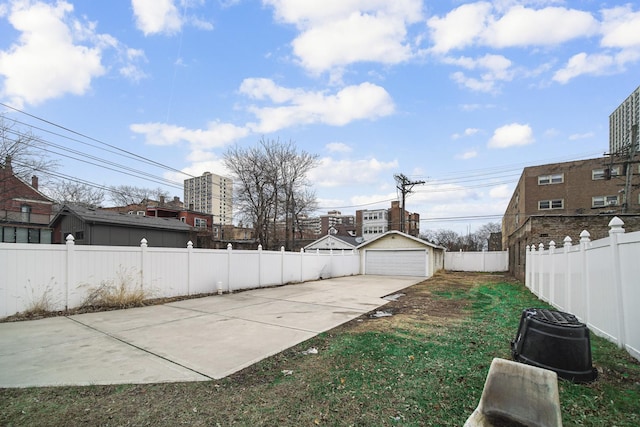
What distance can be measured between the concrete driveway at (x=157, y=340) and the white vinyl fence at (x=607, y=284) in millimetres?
4546

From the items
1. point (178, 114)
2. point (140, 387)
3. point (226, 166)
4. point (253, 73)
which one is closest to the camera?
point (140, 387)

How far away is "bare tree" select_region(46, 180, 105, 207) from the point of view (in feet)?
107

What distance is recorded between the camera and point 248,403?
10.2 feet

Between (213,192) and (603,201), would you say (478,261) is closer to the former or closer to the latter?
(603,201)

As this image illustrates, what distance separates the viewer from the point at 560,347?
3400 millimetres

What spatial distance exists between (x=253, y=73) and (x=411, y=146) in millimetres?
9196

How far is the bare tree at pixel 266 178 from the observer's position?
2625cm

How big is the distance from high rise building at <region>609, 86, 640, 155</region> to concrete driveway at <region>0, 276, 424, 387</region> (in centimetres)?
2210

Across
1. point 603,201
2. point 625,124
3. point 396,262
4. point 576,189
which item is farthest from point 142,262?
point 603,201

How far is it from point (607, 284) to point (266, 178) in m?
24.0

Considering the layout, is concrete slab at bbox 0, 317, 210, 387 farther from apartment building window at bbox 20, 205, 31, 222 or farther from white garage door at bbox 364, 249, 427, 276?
apartment building window at bbox 20, 205, 31, 222

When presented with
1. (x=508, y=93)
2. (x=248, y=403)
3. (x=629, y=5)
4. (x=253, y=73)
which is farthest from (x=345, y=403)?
(x=253, y=73)

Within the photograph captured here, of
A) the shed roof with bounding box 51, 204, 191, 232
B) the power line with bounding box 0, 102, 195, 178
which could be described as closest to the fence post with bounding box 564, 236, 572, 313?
the power line with bounding box 0, 102, 195, 178

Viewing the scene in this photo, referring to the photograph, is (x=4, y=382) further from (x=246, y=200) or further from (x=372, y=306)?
(x=246, y=200)
